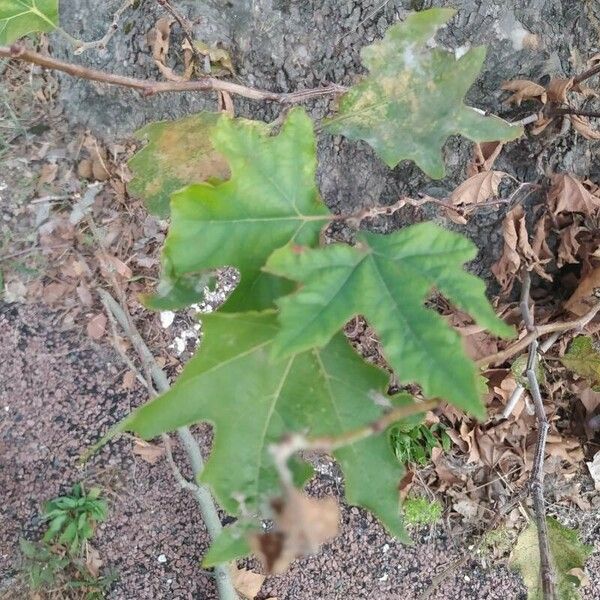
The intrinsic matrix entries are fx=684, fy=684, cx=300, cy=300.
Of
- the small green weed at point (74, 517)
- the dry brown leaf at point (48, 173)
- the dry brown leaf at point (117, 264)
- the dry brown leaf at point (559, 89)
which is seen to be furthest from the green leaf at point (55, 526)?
the dry brown leaf at point (559, 89)

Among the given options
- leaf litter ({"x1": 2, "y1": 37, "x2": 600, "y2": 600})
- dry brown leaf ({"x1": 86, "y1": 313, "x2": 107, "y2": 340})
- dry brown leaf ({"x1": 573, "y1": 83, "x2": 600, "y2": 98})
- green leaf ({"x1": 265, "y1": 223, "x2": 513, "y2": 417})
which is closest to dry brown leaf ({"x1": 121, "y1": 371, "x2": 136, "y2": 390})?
leaf litter ({"x1": 2, "y1": 37, "x2": 600, "y2": 600})

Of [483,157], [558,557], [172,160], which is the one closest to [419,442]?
[558,557]

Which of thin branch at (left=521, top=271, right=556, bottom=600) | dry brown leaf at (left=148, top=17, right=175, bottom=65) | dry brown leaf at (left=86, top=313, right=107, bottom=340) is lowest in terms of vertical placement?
dry brown leaf at (left=86, top=313, right=107, bottom=340)

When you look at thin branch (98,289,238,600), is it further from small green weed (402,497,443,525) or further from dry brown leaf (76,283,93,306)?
small green weed (402,497,443,525)

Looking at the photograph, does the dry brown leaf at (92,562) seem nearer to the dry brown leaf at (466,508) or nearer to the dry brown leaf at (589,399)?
the dry brown leaf at (466,508)

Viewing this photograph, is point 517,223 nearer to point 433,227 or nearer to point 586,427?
point 586,427

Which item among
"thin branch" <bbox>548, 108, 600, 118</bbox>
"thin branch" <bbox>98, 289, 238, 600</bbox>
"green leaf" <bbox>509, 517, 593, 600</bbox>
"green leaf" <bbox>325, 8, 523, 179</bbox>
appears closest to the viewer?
"green leaf" <bbox>325, 8, 523, 179</bbox>
